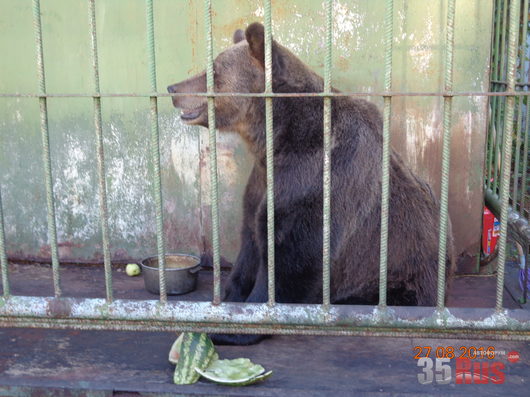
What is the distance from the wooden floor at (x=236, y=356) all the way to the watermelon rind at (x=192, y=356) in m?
0.05

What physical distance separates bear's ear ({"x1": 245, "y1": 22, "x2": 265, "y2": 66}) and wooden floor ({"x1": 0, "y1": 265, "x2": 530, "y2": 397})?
1587 millimetres

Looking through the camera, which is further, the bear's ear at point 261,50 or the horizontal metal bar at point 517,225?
the horizontal metal bar at point 517,225

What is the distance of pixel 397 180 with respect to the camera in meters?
3.50

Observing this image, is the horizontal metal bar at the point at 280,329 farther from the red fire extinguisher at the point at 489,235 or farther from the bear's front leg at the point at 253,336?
the red fire extinguisher at the point at 489,235

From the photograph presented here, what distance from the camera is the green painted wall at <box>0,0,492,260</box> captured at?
4.57 metres

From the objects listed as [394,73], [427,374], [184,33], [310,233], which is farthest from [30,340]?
[394,73]

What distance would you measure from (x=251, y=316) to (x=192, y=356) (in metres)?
0.41

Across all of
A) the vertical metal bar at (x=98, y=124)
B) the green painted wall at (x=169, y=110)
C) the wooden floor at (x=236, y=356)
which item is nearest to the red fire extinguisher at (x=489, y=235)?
the green painted wall at (x=169, y=110)

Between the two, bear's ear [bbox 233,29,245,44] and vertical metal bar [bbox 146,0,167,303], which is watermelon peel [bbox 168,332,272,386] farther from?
bear's ear [bbox 233,29,245,44]

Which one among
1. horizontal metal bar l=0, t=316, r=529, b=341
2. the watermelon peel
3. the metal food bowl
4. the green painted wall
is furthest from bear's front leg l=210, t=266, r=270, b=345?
the green painted wall

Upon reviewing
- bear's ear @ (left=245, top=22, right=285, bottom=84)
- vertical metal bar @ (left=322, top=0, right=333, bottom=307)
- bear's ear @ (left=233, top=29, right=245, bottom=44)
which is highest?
bear's ear @ (left=233, top=29, right=245, bottom=44)

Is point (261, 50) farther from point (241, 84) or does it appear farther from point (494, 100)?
point (494, 100)

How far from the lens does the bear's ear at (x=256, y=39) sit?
3338 millimetres

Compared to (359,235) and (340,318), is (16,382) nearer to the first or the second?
(340,318)
